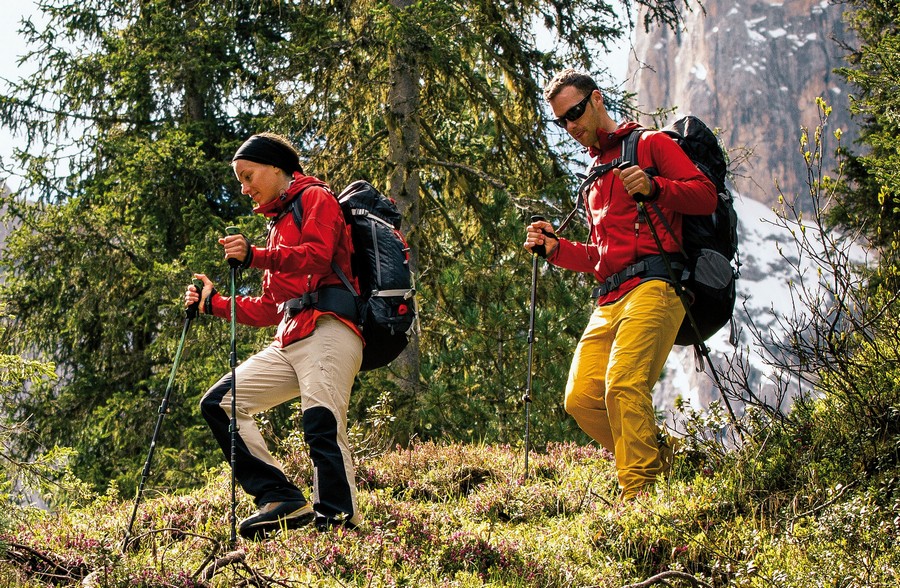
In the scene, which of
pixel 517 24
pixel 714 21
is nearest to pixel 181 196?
pixel 517 24

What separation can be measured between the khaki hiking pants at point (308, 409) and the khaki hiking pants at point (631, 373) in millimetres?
1368

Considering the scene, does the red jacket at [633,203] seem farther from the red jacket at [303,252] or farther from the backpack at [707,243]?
the red jacket at [303,252]

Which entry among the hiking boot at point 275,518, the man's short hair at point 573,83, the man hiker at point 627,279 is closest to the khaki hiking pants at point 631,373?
the man hiker at point 627,279

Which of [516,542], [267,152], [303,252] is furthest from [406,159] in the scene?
[516,542]

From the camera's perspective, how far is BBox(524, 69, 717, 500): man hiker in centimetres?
521

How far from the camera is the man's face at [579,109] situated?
5.47 meters

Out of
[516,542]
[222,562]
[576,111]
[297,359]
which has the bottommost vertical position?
[222,562]

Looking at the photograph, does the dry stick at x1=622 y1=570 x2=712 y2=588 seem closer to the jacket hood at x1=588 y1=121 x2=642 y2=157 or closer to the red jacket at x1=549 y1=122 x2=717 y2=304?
the red jacket at x1=549 y1=122 x2=717 y2=304

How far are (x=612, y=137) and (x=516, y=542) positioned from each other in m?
2.31

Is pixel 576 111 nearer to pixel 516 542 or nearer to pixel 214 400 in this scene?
pixel 516 542

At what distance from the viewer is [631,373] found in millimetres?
5230

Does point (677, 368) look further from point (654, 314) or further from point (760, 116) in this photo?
point (654, 314)

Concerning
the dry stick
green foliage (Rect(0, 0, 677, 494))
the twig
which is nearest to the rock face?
green foliage (Rect(0, 0, 677, 494))

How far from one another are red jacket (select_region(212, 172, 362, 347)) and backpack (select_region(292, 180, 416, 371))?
0.06 m
